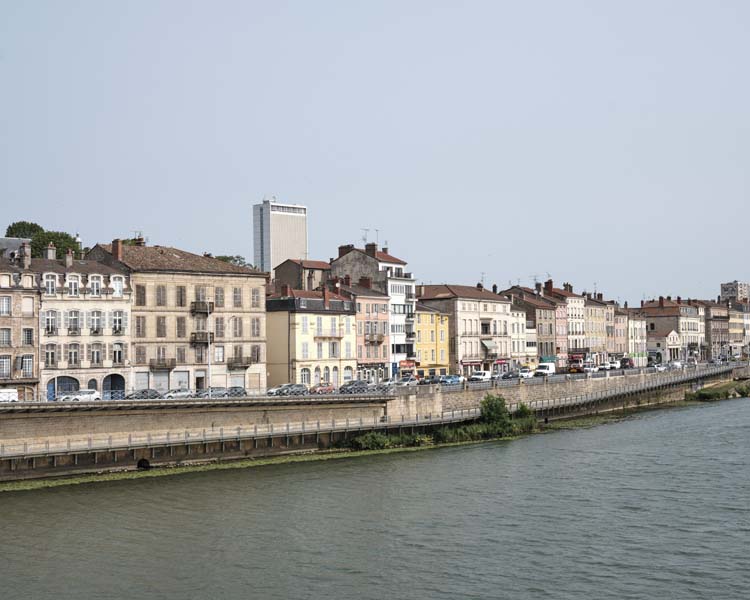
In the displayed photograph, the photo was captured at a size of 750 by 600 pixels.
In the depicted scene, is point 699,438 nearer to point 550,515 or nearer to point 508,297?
point 550,515

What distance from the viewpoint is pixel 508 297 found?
422ft

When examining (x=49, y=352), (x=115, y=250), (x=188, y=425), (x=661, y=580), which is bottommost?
(x=661, y=580)

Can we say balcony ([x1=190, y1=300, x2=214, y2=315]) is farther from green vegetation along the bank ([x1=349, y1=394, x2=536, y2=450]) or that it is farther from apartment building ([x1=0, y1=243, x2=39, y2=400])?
green vegetation along the bank ([x1=349, y1=394, x2=536, y2=450])

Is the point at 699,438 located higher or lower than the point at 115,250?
lower

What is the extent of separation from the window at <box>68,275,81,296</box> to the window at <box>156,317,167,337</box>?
675 centimetres

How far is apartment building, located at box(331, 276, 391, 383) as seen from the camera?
305ft

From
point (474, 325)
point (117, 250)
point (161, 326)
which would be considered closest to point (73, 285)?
point (117, 250)

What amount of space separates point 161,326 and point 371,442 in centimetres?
2010

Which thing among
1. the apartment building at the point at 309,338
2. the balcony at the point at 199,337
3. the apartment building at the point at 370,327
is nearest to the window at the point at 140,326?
the balcony at the point at 199,337

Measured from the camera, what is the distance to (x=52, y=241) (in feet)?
309

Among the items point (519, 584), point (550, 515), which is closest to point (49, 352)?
point (550, 515)

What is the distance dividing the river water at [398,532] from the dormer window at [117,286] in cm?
2194

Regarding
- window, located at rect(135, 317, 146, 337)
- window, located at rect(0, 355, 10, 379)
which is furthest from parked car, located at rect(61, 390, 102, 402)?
window, located at rect(135, 317, 146, 337)

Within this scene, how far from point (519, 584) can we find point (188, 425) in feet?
98.8
